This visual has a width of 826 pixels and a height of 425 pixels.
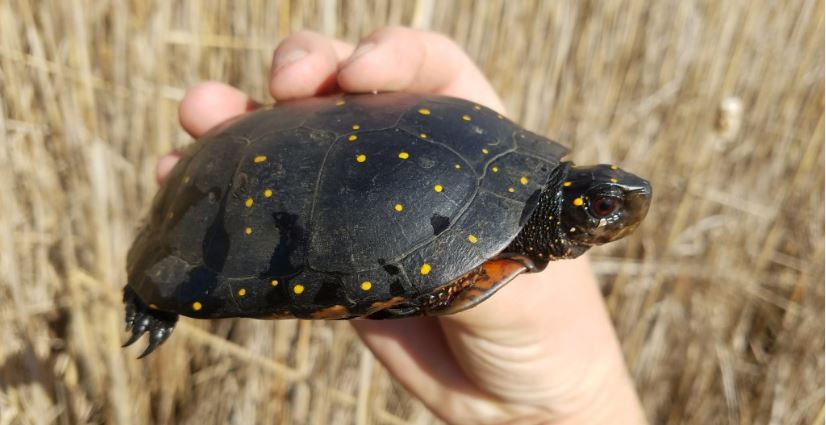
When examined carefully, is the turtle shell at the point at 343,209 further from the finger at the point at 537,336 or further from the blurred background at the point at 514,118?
the blurred background at the point at 514,118

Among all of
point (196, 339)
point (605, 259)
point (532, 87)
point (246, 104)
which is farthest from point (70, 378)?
point (605, 259)

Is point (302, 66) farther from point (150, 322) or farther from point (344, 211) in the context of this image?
point (150, 322)

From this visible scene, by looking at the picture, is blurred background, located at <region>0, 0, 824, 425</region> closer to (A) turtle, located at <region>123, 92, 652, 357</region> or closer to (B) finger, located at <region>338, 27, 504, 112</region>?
(B) finger, located at <region>338, 27, 504, 112</region>

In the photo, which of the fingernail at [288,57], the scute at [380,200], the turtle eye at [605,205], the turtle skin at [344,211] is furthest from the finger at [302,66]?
the turtle eye at [605,205]

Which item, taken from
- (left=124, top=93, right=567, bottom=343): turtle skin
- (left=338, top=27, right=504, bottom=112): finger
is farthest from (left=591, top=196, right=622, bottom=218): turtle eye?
(left=338, top=27, right=504, bottom=112): finger

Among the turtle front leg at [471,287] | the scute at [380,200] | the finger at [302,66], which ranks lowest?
the turtle front leg at [471,287]

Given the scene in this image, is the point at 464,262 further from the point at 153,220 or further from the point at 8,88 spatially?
the point at 8,88
